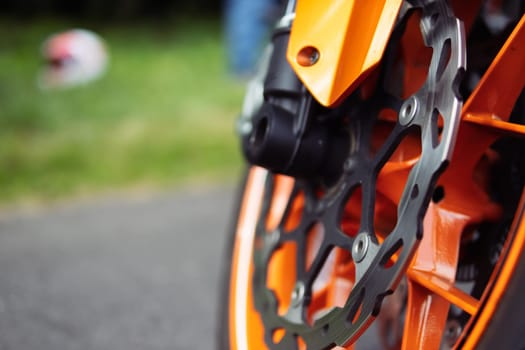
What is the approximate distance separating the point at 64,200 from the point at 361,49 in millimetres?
2014

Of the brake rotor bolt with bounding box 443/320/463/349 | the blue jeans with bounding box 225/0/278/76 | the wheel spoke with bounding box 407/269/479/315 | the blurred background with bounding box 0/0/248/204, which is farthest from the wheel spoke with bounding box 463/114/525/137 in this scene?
the blue jeans with bounding box 225/0/278/76

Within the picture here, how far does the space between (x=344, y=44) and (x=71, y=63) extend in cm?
362

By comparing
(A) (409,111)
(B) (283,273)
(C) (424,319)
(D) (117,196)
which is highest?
(A) (409,111)

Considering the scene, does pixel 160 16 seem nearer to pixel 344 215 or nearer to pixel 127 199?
pixel 127 199

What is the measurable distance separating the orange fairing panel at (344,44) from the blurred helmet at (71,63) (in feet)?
11.3

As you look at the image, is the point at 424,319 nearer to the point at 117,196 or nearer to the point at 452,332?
the point at 452,332

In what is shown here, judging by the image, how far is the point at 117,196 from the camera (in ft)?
9.66

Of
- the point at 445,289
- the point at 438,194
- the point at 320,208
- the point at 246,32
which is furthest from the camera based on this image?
the point at 246,32

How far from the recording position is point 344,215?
49.4 inches

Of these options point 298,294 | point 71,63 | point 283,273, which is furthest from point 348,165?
point 71,63

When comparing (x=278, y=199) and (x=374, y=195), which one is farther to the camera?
(x=278, y=199)

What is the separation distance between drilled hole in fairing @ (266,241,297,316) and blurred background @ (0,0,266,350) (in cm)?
48

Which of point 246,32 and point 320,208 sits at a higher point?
point 320,208

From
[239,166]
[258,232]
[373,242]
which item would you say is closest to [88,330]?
[258,232]
